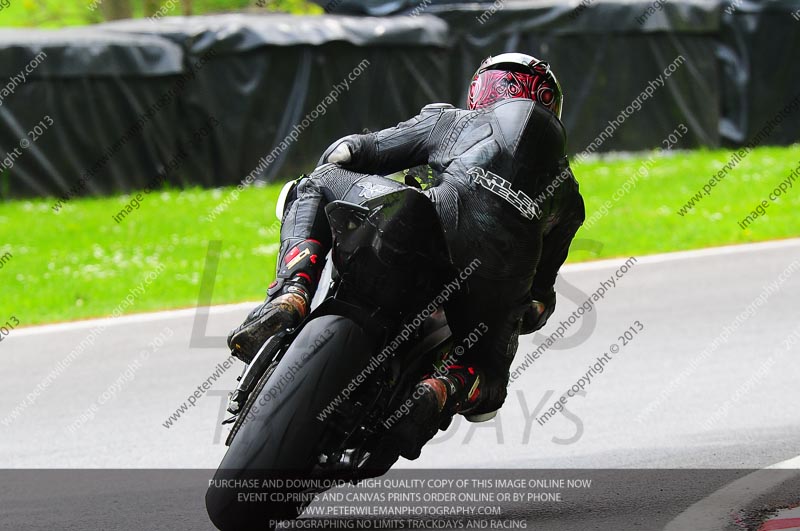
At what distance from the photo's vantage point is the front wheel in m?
3.80

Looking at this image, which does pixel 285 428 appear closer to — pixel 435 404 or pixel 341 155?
pixel 435 404

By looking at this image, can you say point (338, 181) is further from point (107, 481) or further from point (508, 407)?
point (508, 407)

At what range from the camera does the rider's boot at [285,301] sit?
4.07m

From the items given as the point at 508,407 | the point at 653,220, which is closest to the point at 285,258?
the point at 508,407

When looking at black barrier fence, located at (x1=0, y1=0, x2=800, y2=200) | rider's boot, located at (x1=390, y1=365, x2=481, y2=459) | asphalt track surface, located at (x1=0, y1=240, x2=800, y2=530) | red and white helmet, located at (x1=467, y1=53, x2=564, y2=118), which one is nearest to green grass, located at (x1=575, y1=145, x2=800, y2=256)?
black barrier fence, located at (x1=0, y1=0, x2=800, y2=200)

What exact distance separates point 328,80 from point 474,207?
12.2 meters

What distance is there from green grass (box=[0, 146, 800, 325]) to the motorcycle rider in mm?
5496

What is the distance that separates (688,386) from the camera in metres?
7.05

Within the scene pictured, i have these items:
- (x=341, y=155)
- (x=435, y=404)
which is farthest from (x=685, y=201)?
(x=435, y=404)

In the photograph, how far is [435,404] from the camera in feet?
13.7

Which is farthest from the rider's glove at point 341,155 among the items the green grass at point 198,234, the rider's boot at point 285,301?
the green grass at point 198,234

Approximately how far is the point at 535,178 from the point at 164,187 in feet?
39.5

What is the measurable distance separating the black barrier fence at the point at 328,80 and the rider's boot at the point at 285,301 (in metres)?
11.1

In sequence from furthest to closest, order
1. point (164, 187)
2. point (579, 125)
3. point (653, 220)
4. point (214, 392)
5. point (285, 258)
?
point (579, 125) → point (164, 187) → point (653, 220) → point (214, 392) → point (285, 258)
